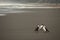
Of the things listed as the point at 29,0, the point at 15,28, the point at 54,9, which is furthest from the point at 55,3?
the point at 15,28

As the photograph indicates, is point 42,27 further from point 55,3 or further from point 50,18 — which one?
point 55,3

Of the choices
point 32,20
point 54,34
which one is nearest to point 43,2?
point 32,20

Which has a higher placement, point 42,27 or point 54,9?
point 54,9

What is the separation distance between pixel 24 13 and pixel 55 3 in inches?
10.6

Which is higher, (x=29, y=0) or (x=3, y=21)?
(x=29, y=0)

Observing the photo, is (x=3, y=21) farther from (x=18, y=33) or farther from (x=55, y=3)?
(x=55, y=3)

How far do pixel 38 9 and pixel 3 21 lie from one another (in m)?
0.30

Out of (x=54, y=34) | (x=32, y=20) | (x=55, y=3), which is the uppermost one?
(x=55, y=3)

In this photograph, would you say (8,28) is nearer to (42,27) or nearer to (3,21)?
(3,21)

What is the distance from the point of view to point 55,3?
38.8 inches

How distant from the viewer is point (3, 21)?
976mm

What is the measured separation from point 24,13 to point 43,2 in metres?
0.18

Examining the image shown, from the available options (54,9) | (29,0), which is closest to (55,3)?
(54,9)

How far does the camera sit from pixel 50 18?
99cm
